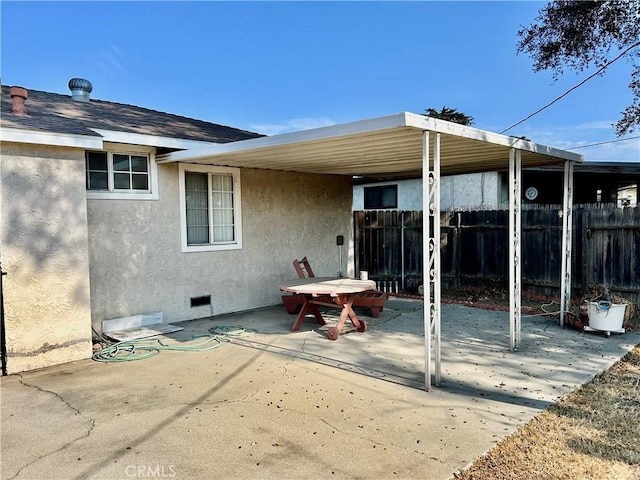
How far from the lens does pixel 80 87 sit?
8.99m

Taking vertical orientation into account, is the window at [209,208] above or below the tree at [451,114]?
below

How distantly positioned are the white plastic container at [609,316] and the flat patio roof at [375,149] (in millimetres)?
2175

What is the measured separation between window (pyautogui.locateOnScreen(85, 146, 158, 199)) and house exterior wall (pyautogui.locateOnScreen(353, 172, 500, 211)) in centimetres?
923

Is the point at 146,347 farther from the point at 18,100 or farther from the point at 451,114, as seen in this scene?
the point at 451,114

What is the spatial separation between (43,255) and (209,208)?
2.90 metres

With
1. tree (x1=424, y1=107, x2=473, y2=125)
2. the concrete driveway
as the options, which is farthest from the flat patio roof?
tree (x1=424, y1=107, x2=473, y2=125)

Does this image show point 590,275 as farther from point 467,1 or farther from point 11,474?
point 11,474

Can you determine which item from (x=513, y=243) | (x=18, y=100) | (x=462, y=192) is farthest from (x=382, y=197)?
(x=18, y=100)

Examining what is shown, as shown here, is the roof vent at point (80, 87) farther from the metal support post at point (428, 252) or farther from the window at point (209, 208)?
the metal support post at point (428, 252)

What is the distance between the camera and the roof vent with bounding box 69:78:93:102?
28.9 ft

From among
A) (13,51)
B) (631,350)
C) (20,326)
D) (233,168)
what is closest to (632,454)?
(631,350)

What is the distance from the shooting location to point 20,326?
468cm

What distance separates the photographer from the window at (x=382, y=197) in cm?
1575

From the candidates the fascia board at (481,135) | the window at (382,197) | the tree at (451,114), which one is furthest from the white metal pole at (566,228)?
the tree at (451,114)
